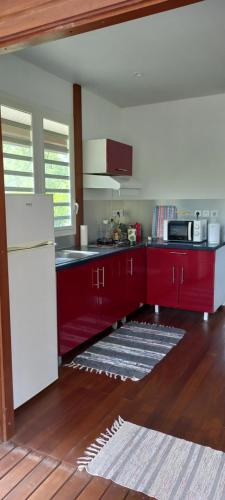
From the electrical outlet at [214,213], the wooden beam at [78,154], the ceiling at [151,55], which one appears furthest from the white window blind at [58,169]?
the electrical outlet at [214,213]

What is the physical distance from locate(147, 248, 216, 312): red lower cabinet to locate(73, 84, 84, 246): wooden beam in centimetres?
91

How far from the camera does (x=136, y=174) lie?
4.64 metres

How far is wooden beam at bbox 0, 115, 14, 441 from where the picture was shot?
1.93 m

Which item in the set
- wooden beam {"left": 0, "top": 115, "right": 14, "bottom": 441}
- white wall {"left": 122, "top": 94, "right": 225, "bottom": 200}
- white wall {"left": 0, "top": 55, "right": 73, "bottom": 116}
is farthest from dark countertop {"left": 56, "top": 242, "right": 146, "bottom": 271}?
white wall {"left": 0, "top": 55, "right": 73, "bottom": 116}

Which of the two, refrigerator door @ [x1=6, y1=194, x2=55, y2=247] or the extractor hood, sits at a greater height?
the extractor hood

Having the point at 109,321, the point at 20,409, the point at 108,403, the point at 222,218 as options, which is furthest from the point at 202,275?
the point at 20,409

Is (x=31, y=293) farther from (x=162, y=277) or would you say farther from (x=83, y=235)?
(x=162, y=277)

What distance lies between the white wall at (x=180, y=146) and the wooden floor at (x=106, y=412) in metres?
2.05

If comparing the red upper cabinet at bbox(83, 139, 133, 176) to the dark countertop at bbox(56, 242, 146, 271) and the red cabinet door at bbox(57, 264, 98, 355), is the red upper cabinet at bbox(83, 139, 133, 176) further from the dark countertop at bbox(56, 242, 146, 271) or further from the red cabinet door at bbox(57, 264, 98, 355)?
the red cabinet door at bbox(57, 264, 98, 355)

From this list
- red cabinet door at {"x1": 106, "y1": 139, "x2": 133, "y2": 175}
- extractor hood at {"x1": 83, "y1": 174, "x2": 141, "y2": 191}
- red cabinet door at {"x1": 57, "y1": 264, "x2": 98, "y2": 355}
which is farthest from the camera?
extractor hood at {"x1": 83, "y1": 174, "x2": 141, "y2": 191}

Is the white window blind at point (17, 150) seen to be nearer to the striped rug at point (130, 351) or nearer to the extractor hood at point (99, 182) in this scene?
the extractor hood at point (99, 182)

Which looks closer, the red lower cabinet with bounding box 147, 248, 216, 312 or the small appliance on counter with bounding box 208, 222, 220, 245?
the red lower cabinet with bounding box 147, 248, 216, 312

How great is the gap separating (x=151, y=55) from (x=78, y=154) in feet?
3.99

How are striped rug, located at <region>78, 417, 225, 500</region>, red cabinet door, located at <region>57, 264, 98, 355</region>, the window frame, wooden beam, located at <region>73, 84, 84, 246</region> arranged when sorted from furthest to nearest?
wooden beam, located at <region>73, 84, 84, 246</region> → the window frame → red cabinet door, located at <region>57, 264, 98, 355</region> → striped rug, located at <region>78, 417, 225, 500</region>
